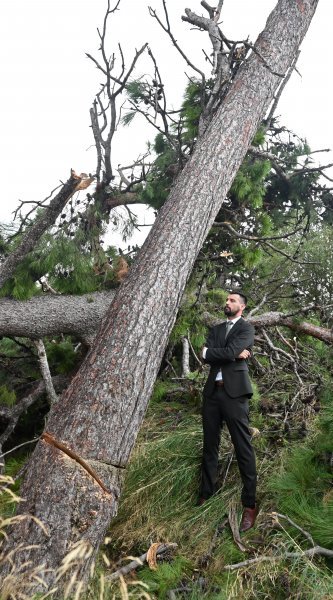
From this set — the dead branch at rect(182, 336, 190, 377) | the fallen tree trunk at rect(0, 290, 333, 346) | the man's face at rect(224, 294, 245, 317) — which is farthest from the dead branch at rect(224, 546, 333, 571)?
the dead branch at rect(182, 336, 190, 377)

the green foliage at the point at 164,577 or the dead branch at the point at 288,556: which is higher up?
the dead branch at the point at 288,556

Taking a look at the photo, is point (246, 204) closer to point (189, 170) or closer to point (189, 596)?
point (189, 170)

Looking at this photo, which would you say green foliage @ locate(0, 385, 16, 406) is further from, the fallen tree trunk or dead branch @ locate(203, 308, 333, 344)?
dead branch @ locate(203, 308, 333, 344)

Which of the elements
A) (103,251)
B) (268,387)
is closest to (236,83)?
(103,251)

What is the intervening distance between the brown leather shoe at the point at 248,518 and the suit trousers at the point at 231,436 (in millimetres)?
38

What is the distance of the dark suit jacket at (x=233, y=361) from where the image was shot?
3625mm

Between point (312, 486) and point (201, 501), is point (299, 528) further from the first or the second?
point (201, 501)

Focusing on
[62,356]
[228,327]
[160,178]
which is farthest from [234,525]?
[160,178]

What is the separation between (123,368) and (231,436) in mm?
984

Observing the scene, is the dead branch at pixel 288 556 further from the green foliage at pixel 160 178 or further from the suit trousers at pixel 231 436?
the green foliage at pixel 160 178

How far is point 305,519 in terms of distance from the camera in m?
2.99

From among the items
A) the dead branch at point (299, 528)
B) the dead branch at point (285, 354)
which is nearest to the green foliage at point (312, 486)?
the dead branch at point (299, 528)

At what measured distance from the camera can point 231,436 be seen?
357 centimetres

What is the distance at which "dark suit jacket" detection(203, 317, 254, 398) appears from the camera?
3625 millimetres
